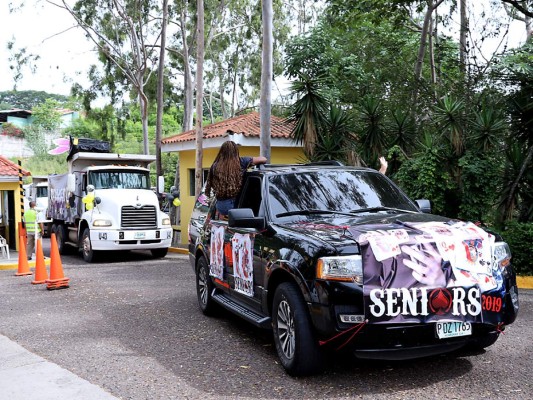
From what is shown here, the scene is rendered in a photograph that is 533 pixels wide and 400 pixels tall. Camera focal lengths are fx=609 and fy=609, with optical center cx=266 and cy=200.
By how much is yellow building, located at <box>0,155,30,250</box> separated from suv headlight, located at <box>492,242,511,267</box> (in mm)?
15575

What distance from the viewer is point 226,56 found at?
38.0m

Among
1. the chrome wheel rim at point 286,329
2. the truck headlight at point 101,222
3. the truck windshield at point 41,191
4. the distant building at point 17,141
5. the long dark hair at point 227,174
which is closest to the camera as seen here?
the chrome wheel rim at point 286,329

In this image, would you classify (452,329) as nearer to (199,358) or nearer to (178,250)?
(199,358)

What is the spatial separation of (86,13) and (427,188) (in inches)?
855

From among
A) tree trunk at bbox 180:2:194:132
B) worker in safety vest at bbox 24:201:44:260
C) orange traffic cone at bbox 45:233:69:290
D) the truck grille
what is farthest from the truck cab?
tree trunk at bbox 180:2:194:132

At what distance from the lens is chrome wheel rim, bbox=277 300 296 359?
526 centimetres

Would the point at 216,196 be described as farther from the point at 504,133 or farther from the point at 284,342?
the point at 504,133

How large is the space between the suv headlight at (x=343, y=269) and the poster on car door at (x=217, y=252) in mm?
2563

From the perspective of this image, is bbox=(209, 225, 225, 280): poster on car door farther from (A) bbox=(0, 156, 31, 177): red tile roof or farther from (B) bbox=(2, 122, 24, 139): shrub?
(B) bbox=(2, 122, 24, 139): shrub

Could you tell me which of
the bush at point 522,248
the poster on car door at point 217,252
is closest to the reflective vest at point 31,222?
the poster on car door at point 217,252

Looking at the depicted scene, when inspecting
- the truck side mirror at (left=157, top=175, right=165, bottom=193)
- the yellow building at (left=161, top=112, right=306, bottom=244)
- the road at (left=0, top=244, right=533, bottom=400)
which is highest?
the yellow building at (left=161, top=112, right=306, bottom=244)

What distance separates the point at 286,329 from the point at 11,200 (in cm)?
1657

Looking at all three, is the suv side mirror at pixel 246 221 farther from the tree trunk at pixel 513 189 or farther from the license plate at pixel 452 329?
the tree trunk at pixel 513 189

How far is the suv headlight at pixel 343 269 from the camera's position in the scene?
4777mm
